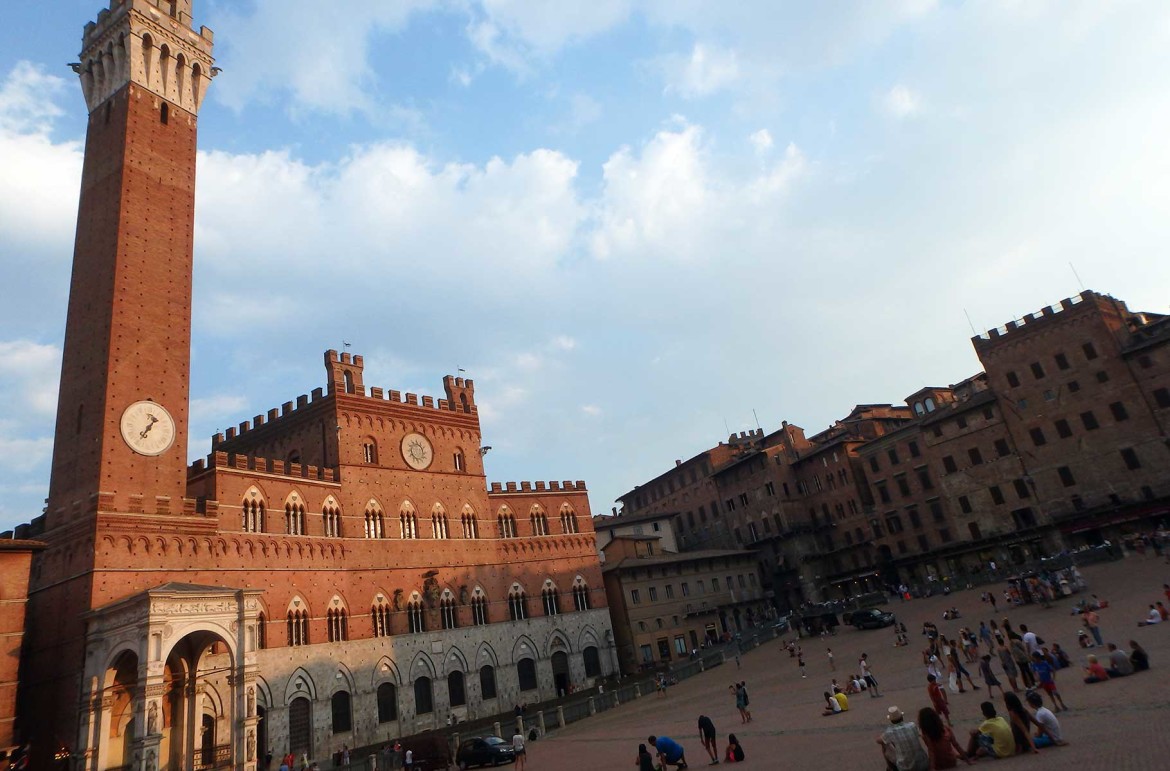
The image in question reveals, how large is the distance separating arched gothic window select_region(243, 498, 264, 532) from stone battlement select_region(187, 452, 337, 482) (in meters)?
1.58

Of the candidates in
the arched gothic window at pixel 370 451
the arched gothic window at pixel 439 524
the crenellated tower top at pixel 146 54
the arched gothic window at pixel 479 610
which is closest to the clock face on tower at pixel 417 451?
the arched gothic window at pixel 370 451

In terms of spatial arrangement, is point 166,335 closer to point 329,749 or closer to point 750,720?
point 329,749

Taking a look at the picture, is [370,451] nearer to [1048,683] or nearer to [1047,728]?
[1048,683]

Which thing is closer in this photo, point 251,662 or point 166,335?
point 251,662

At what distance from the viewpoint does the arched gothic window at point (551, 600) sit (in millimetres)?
46750

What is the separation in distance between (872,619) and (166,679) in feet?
117

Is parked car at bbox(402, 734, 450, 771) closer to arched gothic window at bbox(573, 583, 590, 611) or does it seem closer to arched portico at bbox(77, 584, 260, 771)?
arched portico at bbox(77, 584, 260, 771)

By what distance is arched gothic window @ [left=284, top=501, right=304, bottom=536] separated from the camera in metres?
36.3

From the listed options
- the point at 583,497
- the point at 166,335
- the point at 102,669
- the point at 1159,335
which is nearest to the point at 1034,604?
the point at 1159,335

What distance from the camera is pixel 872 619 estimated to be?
41562 mm

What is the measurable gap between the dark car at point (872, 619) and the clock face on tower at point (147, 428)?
37664mm

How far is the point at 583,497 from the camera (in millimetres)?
52469

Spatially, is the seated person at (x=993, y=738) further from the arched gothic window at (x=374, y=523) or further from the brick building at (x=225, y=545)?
the arched gothic window at (x=374, y=523)

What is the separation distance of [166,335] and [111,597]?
1213cm
